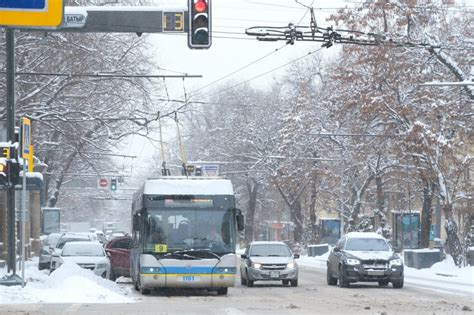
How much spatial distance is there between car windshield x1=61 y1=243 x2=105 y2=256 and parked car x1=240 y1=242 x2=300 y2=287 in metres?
4.89

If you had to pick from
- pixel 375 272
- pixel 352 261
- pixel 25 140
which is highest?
pixel 25 140

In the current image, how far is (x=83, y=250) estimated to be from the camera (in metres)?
31.6

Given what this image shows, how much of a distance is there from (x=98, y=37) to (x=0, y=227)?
8117 mm

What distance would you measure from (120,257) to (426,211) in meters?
16.1

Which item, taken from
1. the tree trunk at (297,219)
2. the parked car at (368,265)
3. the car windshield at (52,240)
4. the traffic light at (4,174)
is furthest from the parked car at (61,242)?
the tree trunk at (297,219)

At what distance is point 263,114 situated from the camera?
266 feet

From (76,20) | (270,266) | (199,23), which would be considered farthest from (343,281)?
(199,23)

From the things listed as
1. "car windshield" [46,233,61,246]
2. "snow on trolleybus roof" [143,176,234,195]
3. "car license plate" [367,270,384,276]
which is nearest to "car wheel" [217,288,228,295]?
"snow on trolleybus roof" [143,176,234,195]

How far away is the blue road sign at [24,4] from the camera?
732 cm

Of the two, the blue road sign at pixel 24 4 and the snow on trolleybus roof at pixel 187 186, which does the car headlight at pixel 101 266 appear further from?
the blue road sign at pixel 24 4

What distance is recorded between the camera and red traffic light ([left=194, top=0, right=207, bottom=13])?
17391 mm

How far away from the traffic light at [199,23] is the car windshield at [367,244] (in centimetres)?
1434

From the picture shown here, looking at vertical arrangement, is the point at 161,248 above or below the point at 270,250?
above

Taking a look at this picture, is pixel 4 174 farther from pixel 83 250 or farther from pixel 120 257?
pixel 120 257
